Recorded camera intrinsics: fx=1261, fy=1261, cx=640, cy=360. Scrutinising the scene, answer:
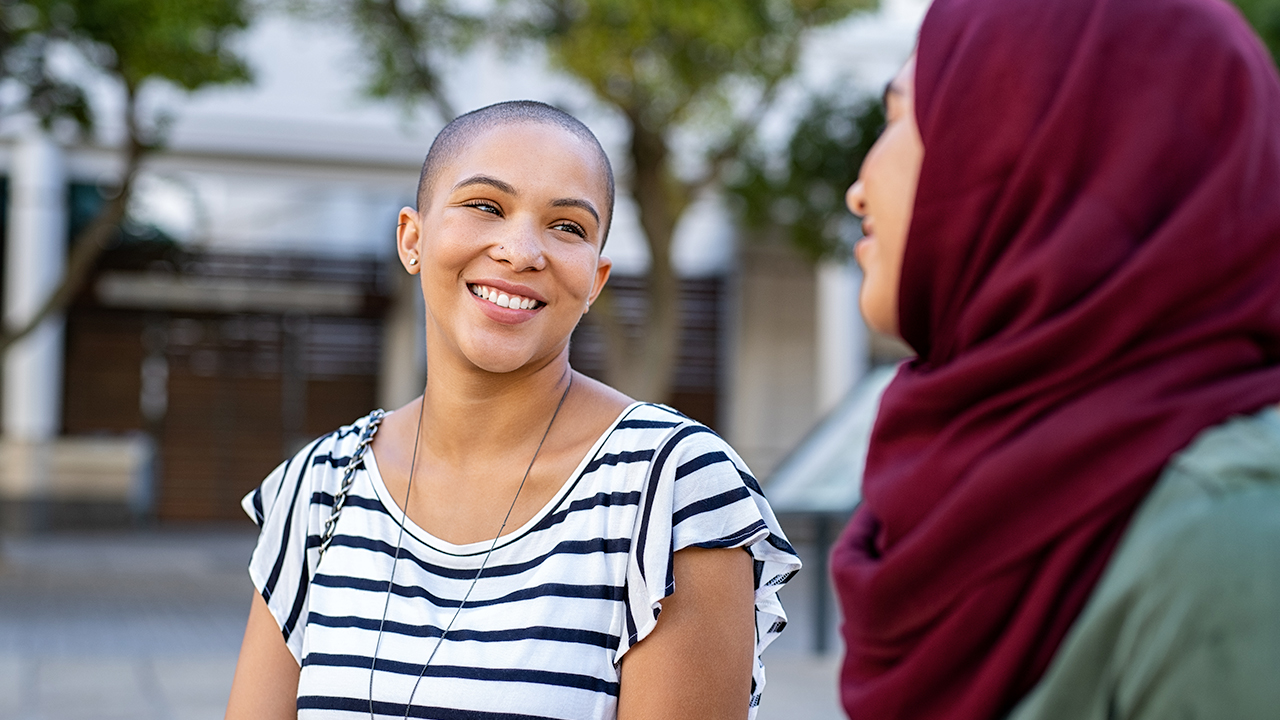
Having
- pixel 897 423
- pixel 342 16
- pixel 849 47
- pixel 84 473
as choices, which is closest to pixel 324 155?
pixel 342 16

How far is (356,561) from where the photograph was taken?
1987mm

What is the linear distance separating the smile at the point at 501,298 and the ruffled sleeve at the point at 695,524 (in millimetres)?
310

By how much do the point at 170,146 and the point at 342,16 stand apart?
408 centimetres

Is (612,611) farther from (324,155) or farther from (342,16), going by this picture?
(324,155)

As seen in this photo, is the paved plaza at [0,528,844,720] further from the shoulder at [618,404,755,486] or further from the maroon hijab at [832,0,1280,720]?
the maroon hijab at [832,0,1280,720]

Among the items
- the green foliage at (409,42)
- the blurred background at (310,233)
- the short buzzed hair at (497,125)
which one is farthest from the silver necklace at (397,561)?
the green foliage at (409,42)

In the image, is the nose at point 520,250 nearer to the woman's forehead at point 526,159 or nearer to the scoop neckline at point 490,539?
the woman's forehead at point 526,159

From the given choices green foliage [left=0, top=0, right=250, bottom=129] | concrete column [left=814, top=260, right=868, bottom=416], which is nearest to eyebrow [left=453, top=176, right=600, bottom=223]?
green foliage [left=0, top=0, right=250, bottom=129]

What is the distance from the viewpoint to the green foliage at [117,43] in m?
9.46

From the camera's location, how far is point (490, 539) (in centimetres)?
193

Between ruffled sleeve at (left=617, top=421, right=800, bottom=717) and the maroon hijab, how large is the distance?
76cm

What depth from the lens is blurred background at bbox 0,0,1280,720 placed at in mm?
10484

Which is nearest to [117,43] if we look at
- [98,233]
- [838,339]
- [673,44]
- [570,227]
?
[98,233]

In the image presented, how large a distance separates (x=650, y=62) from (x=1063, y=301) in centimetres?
1041
